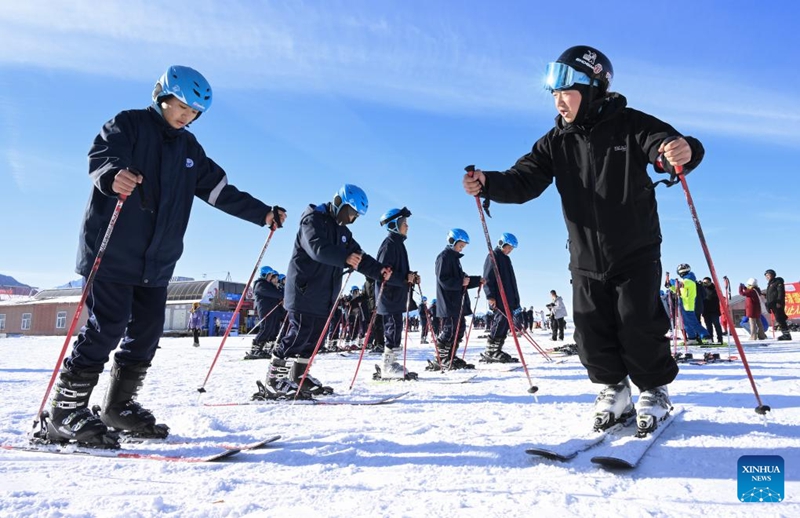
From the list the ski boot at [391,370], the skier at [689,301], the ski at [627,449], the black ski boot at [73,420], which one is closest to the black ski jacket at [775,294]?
the skier at [689,301]

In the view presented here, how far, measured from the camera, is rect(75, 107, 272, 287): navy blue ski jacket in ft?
9.40

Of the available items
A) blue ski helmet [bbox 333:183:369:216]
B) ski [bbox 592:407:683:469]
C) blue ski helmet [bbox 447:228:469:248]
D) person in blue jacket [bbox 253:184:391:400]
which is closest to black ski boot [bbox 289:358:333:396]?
person in blue jacket [bbox 253:184:391:400]

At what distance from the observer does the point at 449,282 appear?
8438 mm

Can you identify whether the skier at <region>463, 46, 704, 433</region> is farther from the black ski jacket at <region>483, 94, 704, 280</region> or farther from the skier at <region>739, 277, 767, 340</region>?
the skier at <region>739, 277, 767, 340</region>

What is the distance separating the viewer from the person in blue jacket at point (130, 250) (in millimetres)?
2770

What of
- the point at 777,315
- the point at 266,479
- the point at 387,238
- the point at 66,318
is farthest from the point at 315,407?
the point at 66,318

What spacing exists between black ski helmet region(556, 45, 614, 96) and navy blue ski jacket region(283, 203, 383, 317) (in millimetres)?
2596

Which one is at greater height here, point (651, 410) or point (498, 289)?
point (498, 289)

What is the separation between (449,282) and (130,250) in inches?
238

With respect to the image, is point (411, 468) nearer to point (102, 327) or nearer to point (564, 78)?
point (102, 327)

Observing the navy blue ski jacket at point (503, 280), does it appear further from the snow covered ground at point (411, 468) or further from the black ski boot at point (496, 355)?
the snow covered ground at point (411, 468)

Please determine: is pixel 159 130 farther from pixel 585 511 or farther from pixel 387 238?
pixel 387 238

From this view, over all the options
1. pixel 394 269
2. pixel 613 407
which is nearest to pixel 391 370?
pixel 394 269

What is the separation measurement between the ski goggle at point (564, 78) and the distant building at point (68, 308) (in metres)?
37.9
